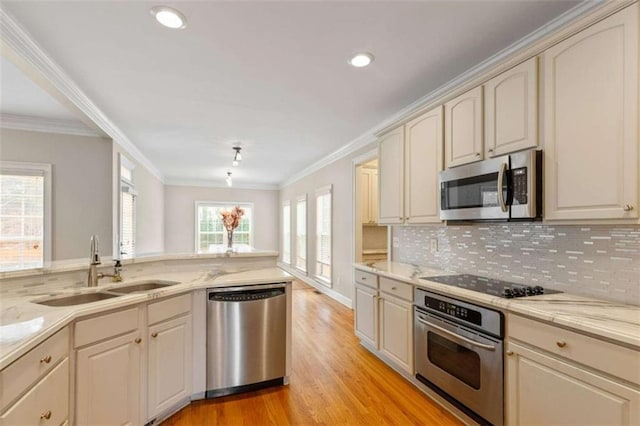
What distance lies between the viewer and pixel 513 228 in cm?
229

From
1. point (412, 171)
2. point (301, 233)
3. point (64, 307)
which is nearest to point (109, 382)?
point (64, 307)

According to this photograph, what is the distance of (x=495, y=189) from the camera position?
6.65ft

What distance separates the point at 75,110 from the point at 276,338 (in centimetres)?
284

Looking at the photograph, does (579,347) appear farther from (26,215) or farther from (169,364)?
(26,215)

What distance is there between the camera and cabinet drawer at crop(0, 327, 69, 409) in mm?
1114

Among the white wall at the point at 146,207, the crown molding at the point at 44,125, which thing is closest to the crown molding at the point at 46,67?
the crown molding at the point at 44,125

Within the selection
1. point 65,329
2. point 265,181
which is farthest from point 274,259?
point 265,181

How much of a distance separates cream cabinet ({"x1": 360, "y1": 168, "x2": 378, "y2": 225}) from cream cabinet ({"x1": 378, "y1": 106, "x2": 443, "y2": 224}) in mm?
1305

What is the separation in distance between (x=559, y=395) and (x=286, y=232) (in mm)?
7353

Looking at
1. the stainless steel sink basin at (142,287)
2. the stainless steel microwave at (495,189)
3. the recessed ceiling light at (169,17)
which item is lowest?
the stainless steel sink basin at (142,287)

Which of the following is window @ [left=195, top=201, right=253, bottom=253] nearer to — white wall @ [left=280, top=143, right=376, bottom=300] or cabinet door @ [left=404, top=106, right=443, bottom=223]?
white wall @ [left=280, top=143, right=376, bottom=300]

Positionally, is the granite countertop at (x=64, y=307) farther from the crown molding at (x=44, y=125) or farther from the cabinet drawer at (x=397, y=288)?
the crown molding at (x=44, y=125)

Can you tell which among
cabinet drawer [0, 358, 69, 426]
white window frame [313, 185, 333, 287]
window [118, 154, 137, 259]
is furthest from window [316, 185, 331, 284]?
cabinet drawer [0, 358, 69, 426]

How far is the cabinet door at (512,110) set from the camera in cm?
183
